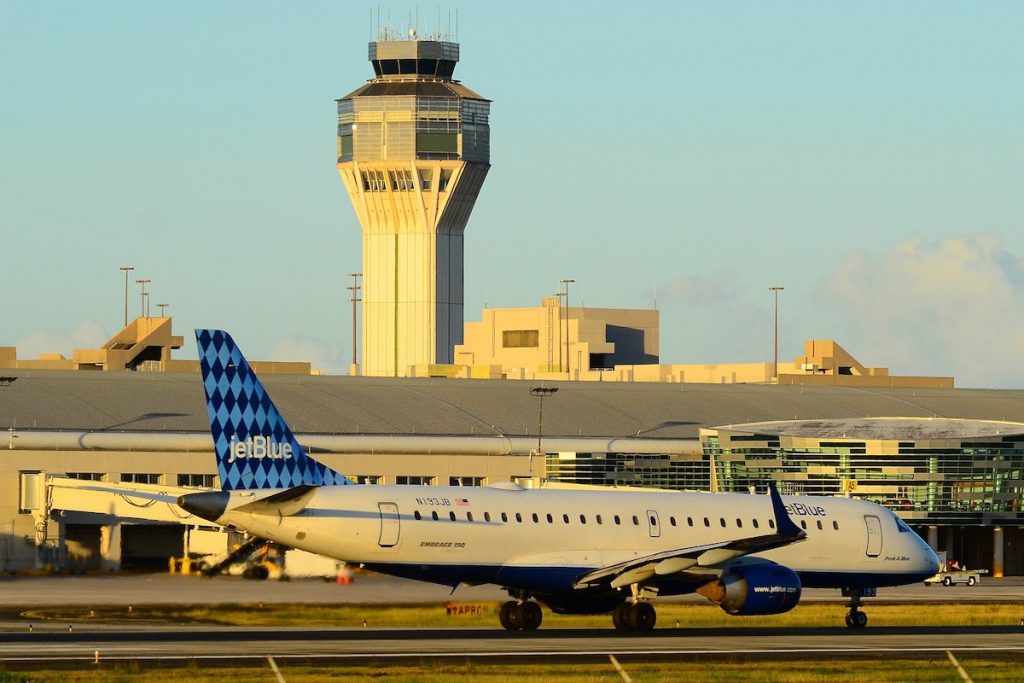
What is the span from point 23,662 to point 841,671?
16.1 m

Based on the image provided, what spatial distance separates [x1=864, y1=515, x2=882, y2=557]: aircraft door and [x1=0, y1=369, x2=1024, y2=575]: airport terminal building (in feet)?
141

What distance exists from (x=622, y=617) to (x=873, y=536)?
8581 mm

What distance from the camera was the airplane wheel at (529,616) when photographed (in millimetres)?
49000

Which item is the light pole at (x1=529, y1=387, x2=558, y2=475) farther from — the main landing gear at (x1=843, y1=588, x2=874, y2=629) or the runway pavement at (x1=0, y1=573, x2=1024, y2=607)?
the main landing gear at (x1=843, y1=588, x2=874, y2=629)

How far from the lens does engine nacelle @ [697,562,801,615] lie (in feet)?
157

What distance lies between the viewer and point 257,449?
4738cm

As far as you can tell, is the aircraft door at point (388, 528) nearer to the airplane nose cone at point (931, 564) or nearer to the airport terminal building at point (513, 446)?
the airplane nose cone at point (931, 564)

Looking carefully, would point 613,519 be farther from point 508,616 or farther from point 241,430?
point 241,430

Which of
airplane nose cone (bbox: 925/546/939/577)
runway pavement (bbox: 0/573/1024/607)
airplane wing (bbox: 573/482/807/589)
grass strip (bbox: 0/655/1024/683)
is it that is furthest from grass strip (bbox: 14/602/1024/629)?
grass strip (bbox: 0/655/1024/683)

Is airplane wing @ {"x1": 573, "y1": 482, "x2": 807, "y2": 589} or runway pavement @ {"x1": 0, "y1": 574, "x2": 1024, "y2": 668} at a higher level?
airplane wing @ {"x1": 573, "y1": 482, "x2": 807, "y2": 589}

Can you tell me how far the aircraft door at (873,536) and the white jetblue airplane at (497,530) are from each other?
358 cm

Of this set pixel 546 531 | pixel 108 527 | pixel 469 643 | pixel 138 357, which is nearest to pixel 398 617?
pixel 546 531

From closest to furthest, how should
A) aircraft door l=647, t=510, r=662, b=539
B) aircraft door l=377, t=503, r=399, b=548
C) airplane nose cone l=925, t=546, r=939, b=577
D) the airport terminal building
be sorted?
1. aircraft door l=377, t=503, r=399, b=548
2. aircraft door l=647, t=510, r=662, b=539
3. airplane nose cone l=925, t=546, r=939, b=577
4. the airport terminal building

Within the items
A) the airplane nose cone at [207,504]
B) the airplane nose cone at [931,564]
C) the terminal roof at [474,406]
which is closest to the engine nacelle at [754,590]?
the airplane nose cone at [931,564]
